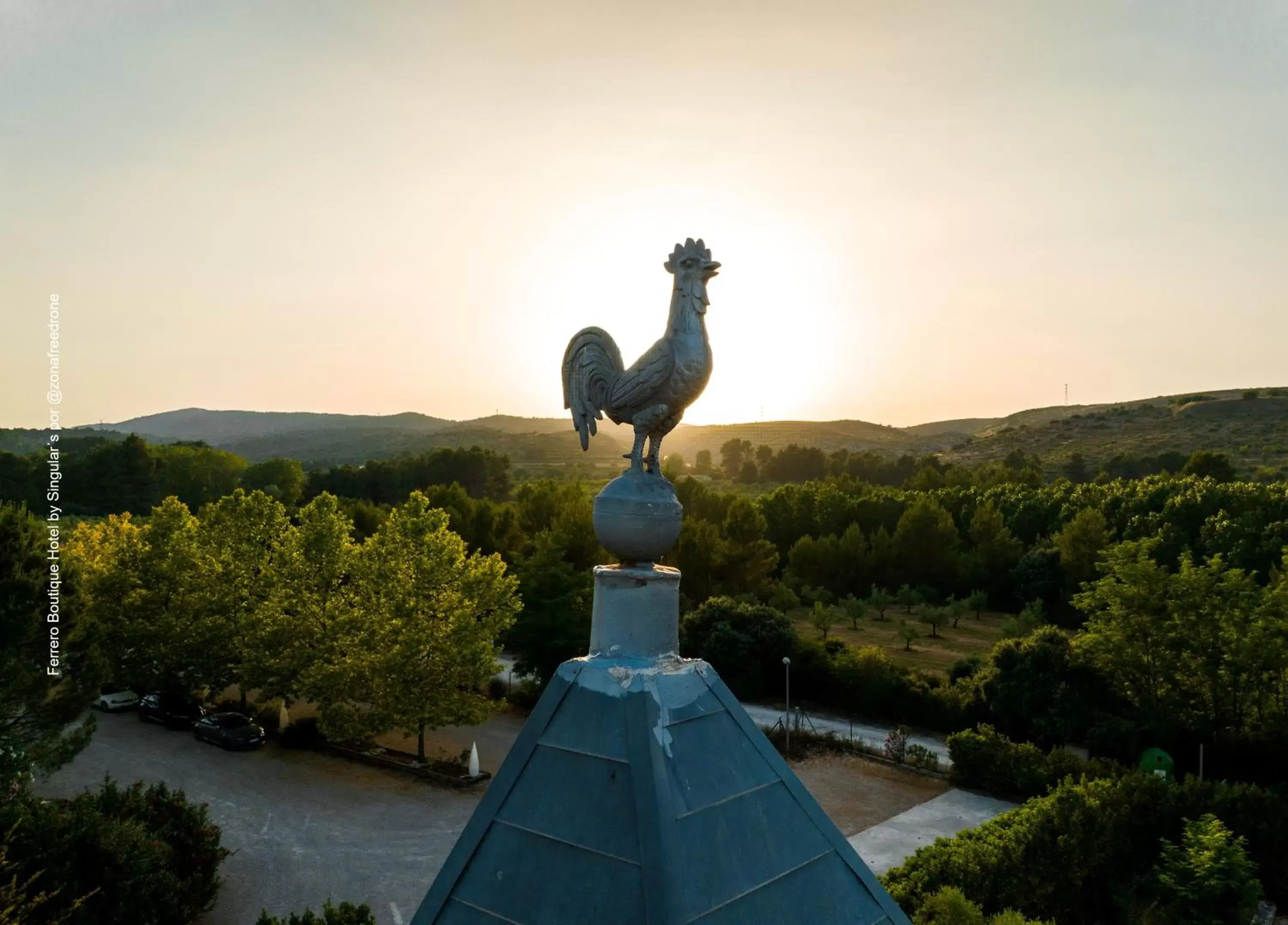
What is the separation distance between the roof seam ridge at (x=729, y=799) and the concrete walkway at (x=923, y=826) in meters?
16.7

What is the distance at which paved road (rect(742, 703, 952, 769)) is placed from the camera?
91.4 ft

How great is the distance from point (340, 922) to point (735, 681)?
21798 millimetres

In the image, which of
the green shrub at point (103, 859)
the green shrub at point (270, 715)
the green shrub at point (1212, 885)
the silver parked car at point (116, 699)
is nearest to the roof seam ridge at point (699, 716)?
the green shrub at point (103, 859)

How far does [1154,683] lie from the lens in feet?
80.4

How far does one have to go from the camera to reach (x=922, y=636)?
139ft

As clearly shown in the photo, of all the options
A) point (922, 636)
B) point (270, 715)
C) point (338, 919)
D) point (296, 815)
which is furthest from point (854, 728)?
point (338, 919)

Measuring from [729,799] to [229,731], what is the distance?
2786 cm

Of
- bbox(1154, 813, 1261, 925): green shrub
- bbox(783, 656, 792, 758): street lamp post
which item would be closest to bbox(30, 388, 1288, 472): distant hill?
bbox(783, 656, 792, 758): street lamp post

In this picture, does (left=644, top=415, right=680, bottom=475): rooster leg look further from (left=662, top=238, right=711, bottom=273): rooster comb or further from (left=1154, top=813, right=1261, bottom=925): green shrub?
(left=1154, top=813, right=1261, bottom=925): green shrub

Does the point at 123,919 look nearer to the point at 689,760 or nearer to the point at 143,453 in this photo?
the point at 689,760

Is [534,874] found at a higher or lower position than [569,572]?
higher

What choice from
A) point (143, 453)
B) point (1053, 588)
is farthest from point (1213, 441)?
point (143, 453)

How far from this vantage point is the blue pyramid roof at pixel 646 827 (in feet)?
10.2

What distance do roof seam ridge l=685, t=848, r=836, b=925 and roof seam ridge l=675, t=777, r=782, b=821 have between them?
1.04ft
